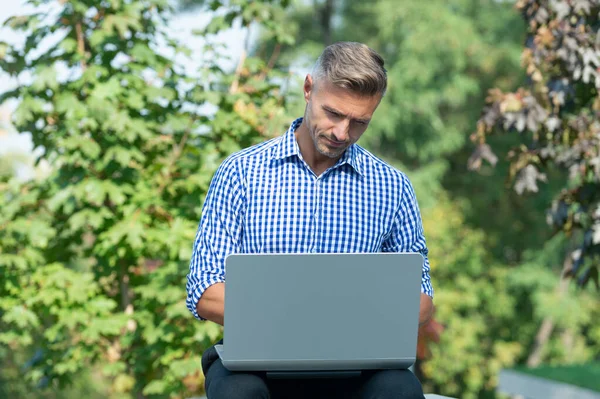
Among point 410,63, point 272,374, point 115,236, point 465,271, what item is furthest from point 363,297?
point 465,271

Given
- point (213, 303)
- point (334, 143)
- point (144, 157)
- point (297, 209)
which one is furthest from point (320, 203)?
point (144, 157)

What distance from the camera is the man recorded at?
86.7 inches

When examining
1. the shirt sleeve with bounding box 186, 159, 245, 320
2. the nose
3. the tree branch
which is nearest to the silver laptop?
the shirt sleeve with bounding box 186, 159, 245, 320

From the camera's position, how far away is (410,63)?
14938 mm

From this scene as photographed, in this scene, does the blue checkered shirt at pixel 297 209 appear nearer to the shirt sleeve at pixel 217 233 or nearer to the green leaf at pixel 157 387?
the shirt sleeve at pixel 217 233

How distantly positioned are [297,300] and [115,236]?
2586 mm

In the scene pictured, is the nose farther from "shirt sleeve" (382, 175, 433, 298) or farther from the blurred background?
the blurred background

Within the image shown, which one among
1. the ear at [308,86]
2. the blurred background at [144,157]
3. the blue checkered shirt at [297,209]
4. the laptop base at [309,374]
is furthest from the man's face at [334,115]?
the blurred background at [144,157]

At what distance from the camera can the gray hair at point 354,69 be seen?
2.20 meters

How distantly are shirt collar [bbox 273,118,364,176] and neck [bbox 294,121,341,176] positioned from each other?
17mm

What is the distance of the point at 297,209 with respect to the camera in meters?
2.37

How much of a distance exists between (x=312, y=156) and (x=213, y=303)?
48cm

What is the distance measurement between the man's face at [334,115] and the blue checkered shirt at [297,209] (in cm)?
11

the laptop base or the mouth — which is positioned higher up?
the mouth
